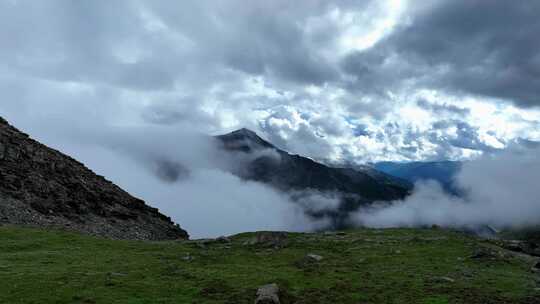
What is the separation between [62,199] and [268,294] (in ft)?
230

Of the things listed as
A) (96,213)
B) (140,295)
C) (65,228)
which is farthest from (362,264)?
(96,213)

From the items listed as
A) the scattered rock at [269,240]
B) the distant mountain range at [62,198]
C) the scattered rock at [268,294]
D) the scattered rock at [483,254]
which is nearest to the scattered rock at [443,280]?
the scattered rock at [483,254]

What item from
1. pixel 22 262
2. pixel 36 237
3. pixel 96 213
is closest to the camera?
pixel 22 262

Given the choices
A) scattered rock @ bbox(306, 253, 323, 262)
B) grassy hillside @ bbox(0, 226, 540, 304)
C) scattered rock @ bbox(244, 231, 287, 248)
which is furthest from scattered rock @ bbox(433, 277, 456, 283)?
scattered rock @ bbox(244, 231, 287, 248)

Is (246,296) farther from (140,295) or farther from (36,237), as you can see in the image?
(36,237)

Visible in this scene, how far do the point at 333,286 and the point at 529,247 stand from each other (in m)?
42.9

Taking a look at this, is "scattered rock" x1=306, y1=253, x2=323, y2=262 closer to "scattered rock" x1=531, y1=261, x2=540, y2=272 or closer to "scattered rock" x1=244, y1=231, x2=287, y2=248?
"scattered rock" x1=244, y1=231, x2=287, y2=248

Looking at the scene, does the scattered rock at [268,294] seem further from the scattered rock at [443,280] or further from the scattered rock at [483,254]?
the scattered rock at [483,254]

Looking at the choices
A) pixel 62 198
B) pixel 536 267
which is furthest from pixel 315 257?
pixel 62 198

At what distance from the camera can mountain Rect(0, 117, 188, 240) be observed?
7706 centimetres

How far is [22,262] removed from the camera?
140ft

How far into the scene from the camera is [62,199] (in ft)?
287

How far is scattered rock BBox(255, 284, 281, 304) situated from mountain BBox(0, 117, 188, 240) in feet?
176

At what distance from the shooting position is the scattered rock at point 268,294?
31.4m
